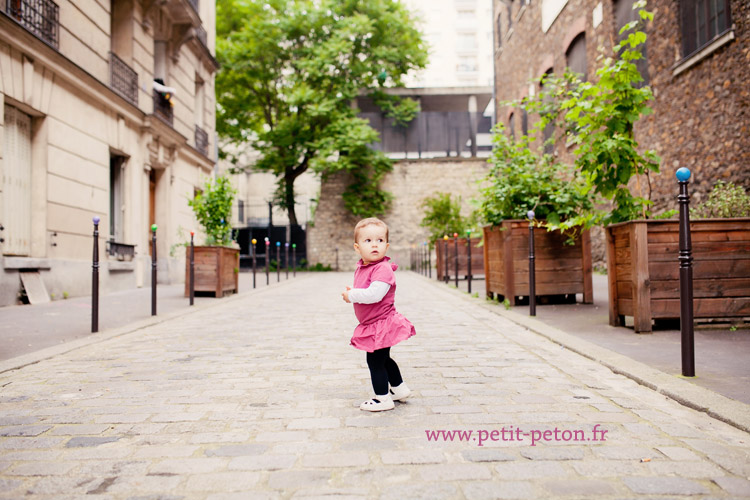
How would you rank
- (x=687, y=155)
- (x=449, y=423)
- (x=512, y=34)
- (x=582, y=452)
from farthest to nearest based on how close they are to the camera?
(x=512, y=34), (x=687, y=155), (x=449, y=423), (x=582, y=452)

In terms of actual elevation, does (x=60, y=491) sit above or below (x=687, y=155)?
below

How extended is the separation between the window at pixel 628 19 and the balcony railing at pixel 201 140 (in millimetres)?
13064

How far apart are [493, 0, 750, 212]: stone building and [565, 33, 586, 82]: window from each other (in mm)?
28

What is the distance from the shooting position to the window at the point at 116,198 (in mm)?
13469

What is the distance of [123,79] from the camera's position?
13516 mm

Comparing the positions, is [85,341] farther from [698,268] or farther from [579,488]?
[698,268]

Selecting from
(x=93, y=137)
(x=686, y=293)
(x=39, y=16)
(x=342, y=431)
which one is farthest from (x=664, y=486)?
(x=93, y=137)

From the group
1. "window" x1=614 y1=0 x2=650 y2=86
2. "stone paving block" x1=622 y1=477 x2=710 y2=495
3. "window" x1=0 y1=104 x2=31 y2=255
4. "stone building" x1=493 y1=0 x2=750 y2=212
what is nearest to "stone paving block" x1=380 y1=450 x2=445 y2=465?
"stone paving block" x1=622 y1=477 x2=710 y2=495

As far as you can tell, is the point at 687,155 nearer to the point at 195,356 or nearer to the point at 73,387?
the point at 195,356

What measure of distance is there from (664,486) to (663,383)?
63.6 inches

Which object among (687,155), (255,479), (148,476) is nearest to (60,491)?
(148,476)

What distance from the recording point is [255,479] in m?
2.27

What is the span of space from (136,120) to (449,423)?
1331cm

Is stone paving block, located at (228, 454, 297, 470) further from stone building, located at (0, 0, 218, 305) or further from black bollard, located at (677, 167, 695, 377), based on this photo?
stone building, located at (0, 0, 218, 305)
